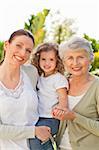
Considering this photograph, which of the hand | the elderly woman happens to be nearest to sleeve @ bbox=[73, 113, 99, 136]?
the elderly woman

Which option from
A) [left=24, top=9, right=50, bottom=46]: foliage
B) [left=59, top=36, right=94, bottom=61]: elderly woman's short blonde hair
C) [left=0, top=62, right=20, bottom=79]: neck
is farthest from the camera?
[left=24, top=9, right=50, bottom=46]: foliage

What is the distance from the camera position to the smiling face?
116 inches

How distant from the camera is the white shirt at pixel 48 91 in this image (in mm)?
3254

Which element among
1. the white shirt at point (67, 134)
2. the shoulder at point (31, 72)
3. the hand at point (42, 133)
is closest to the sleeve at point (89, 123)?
the white shirt at point (67, 134)

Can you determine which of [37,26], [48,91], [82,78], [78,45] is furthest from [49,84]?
[37,26]

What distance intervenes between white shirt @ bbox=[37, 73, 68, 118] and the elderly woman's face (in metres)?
0.17

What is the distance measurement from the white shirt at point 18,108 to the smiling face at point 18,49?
0.18 metres

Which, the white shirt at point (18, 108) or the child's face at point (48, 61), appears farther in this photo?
the child's face at point (48, 61)

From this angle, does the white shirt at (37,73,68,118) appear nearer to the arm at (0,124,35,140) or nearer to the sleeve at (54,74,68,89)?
the sleeve at (54,74,68,89)

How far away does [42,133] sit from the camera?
2918mm

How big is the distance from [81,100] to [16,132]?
0.55 metres

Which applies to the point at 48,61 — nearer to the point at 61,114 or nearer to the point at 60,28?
the point at 61,114

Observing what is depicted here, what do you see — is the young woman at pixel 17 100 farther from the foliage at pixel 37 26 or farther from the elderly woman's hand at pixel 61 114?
the foliage at pixel 37 26

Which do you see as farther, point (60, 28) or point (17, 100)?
point (60, 28)
